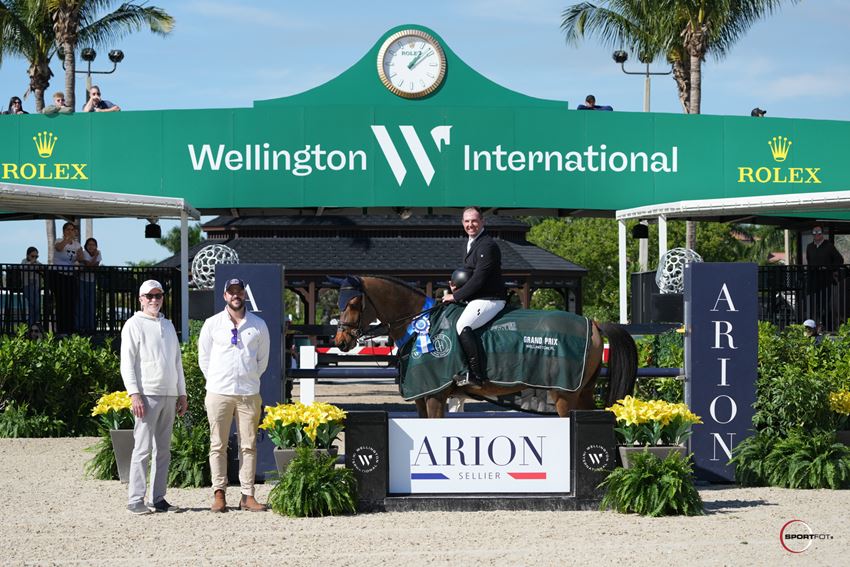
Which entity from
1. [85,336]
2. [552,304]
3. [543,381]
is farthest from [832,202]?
[552,304]

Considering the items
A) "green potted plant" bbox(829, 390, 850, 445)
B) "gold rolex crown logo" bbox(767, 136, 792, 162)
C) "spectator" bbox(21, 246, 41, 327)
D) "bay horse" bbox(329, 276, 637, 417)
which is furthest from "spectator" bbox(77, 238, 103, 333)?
"gold rolex crown logo" bbox(767, 136, 792, 162)

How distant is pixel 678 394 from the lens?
13.8 m

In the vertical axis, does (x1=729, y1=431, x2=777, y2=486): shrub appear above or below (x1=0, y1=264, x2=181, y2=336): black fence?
below

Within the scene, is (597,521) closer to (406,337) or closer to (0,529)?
(406,337)

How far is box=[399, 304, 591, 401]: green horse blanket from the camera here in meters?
10.8

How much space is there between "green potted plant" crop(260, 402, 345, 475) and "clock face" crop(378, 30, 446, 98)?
1094 centimetres

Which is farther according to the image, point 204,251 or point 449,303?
point 204,251

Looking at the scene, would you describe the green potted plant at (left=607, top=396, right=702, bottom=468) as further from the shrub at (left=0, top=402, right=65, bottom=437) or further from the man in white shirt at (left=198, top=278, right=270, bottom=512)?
the shrub at (left=0, top=402, right=65, bottom=437)

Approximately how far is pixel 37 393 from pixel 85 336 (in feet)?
6.21

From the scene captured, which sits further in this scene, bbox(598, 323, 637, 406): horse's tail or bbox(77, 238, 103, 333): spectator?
bbox(77, 238, 103, 333): spectator

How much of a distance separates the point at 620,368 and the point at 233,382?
12.5 feet

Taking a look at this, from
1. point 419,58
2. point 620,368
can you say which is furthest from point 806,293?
point 620,368

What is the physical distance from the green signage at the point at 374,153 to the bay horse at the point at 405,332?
8508 mm

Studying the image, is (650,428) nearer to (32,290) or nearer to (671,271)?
(671,271)
